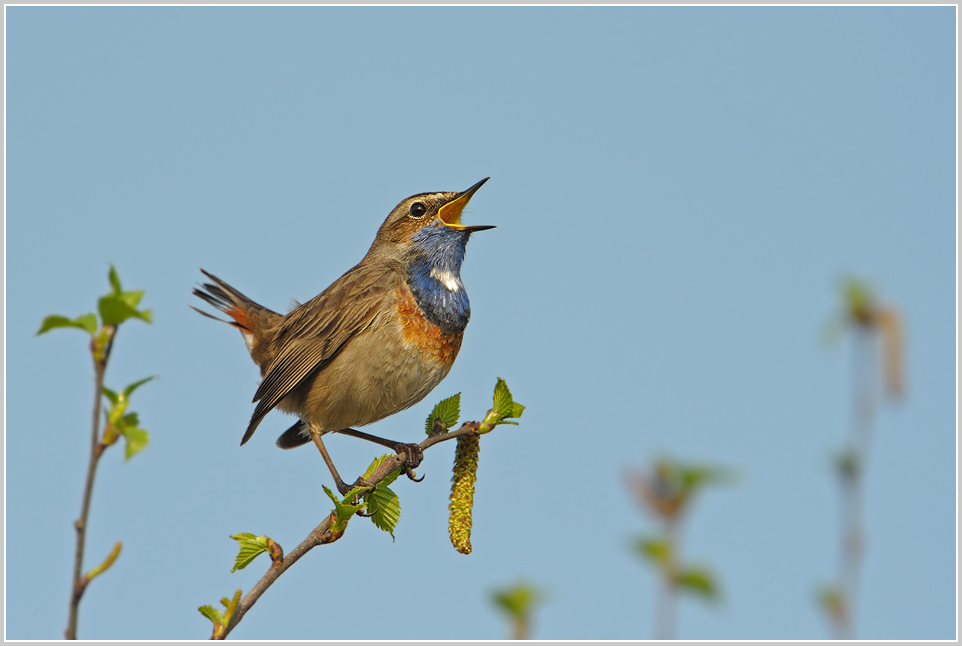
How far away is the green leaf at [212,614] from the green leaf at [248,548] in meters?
0.70

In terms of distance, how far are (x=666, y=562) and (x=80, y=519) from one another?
179 centimetres

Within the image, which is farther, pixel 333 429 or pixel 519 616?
pixel 333 429

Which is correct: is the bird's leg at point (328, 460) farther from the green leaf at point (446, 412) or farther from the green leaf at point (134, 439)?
the green leaf at point (134, 439)

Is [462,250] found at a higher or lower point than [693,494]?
higher

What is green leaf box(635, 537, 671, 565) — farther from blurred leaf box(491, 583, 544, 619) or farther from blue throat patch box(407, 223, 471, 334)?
blue throat patch box(407, 223, 471, 334)

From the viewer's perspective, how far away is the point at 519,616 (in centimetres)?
348

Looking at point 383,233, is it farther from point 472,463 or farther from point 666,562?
point 666,562


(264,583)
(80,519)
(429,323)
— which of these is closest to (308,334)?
(429,323)

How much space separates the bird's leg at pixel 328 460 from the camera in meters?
6.94

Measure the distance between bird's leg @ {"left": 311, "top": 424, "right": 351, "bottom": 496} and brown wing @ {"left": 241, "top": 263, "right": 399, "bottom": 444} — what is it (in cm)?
41

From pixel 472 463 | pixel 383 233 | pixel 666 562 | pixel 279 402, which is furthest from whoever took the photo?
pixel 383 233

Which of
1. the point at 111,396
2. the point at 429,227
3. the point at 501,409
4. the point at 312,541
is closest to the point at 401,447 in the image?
the point at 429,227

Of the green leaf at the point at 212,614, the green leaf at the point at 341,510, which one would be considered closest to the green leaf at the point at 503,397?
the green leaf at the point at 341,510

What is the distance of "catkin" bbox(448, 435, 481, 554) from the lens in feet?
14.8
